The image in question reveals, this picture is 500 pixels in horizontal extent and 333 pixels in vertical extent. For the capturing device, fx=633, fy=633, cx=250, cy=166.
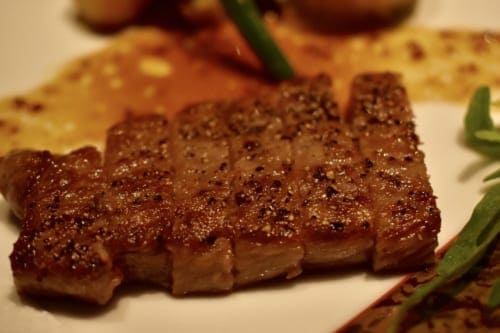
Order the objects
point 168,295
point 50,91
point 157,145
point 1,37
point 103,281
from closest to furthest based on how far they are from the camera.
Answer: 1. point 103,281
2. point 168,295
3. point 157,145
4. point 50,91
5. point 1,37

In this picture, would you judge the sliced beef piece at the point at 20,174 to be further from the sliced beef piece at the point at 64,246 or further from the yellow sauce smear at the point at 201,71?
the yellow sauce smear at the point at 201,71

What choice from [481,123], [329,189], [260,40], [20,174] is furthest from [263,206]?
[260,40]

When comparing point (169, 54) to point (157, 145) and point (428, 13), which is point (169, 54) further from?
point (428, 13)

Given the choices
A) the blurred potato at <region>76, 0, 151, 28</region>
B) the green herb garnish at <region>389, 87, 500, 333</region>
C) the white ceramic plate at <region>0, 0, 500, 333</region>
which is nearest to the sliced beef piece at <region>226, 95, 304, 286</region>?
the white ceramic plate at <region>0, 0, 500, 333</region>

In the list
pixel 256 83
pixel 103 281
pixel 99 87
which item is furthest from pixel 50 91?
pixel 103 281

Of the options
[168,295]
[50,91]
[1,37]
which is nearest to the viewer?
[168,295]

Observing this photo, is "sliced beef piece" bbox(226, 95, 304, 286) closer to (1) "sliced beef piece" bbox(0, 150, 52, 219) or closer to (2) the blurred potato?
(1) "sliced beef piece" bbox(0, 150, 52, 219)
